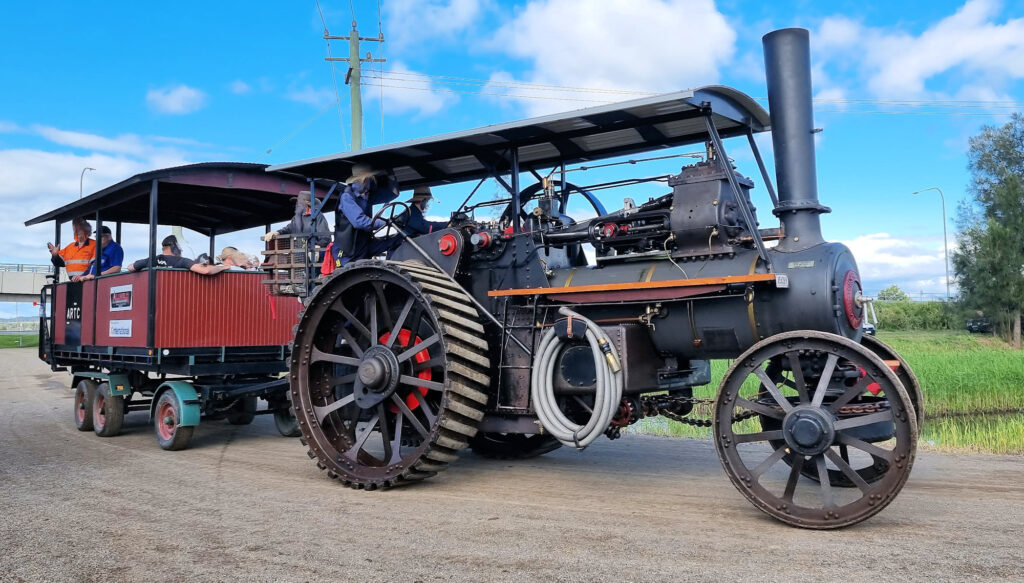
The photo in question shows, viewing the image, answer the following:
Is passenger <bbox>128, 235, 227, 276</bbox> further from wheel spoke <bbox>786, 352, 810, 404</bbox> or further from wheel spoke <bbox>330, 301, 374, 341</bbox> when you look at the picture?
wheel spoke <bbox>786, 352, 810, 404</bbox>

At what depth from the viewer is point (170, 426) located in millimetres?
8031

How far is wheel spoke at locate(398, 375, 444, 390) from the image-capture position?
5462 mm

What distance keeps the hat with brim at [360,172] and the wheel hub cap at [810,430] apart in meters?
4.02

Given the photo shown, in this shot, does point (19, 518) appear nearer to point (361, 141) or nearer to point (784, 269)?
point (784, 269)

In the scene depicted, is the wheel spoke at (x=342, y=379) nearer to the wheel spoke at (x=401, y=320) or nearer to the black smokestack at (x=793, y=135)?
the wheel spoke at (x=401, y=320)

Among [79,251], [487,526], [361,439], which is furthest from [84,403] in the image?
[487,526]

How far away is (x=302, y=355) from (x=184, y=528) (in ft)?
6.37

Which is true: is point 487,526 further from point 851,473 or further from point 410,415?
point 851,473

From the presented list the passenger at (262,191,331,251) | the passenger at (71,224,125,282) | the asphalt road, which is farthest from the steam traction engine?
the passenger at (71,224,125,282)

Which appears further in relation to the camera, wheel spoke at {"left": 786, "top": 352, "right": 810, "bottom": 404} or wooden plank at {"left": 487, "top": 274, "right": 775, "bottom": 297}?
wooden plank at {"left": 487, "top": 274, "right": 775, "bottom": 297}

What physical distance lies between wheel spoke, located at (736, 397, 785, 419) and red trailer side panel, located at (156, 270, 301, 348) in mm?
5875

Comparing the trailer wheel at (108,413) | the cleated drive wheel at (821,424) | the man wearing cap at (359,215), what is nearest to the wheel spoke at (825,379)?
the cleated drive wheel at (821,424)

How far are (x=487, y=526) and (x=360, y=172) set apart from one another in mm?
3415

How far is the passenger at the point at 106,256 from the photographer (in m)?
9.66
